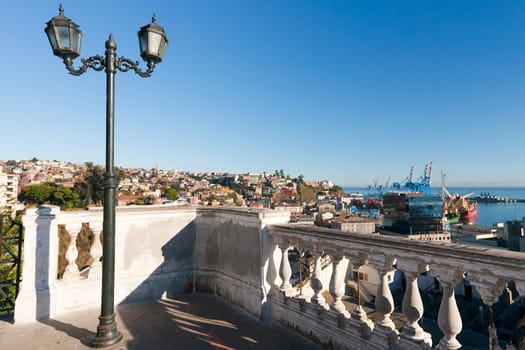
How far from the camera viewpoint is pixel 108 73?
383 cm

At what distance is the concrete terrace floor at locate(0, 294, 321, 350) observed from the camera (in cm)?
368

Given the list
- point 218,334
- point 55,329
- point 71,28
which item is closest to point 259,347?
point 218,334

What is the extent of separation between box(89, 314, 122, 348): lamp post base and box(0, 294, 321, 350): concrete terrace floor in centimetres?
9

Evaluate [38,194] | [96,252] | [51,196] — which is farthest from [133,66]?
[38,194]

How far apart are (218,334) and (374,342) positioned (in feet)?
6.90

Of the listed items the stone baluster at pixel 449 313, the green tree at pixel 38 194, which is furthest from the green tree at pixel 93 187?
the stone baluster at pixel 449 313

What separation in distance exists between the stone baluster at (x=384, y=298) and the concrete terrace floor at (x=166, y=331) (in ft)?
3.57

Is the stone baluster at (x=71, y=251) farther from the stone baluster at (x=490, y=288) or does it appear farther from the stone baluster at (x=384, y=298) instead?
the stone baluster at (x=490, y=288)

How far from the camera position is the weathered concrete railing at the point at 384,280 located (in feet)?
7.16

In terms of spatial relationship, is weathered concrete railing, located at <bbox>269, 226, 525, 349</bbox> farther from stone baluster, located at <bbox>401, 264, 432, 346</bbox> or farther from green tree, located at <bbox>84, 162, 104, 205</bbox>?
green tree, located at <bbox>84, 162, 104, 205</bbox>

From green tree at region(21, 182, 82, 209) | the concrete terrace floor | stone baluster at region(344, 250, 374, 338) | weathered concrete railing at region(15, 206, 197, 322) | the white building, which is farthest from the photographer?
green tree at region(21, 182, 82, 209)

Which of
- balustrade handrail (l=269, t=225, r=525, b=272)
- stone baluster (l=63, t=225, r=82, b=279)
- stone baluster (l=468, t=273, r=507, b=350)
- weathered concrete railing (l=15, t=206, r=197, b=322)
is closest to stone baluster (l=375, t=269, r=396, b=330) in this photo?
balustrade handrail (l=269, t=225, r=525, b=272)

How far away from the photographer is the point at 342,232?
3299 mm

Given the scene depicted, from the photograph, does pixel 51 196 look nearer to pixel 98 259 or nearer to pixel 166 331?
pixel 98 259
